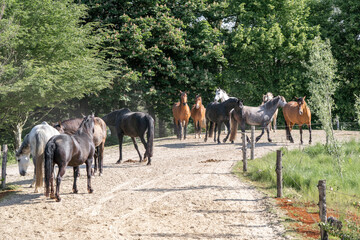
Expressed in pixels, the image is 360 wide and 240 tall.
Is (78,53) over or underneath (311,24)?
underneath

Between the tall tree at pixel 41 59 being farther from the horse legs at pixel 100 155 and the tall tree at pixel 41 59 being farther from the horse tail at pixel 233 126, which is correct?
the horse tail at pixel 233 126

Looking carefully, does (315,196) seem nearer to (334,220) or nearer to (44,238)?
(334,220)

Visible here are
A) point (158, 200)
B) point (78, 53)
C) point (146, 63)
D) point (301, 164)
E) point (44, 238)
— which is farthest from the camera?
A: point (146, 63)

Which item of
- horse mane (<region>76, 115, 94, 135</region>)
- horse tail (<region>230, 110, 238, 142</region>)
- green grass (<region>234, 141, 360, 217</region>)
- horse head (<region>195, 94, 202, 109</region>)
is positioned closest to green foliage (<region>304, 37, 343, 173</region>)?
green grass (<region>234, 141, 360, 217</region>)

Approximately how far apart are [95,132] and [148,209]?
4951 millimetres

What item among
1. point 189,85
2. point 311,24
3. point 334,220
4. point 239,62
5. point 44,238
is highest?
point 311,24

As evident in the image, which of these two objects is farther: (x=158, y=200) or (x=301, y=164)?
(x=301, y=164)

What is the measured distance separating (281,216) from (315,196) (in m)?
1.98

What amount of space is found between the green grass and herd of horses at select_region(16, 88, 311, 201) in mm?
4534

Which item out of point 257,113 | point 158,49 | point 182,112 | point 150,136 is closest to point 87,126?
point 150,136

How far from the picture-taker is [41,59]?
23047 millimetres

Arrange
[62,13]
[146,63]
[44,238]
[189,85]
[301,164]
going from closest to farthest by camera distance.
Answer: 1. [44,238]
2. [301,164]
3. [62,13]
4. [146,63]
5. [189,85]

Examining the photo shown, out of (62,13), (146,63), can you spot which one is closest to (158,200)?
(62,13)

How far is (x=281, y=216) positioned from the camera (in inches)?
329
